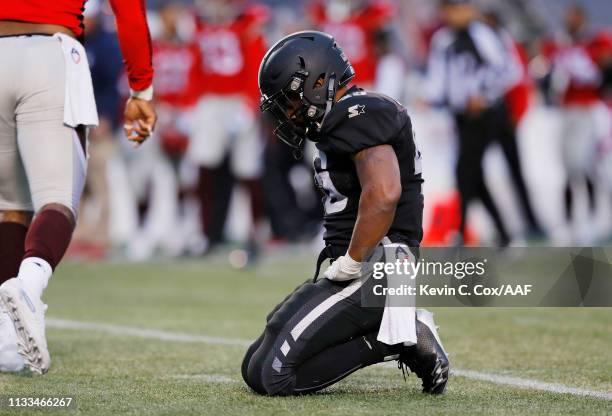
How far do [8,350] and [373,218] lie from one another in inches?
57.6

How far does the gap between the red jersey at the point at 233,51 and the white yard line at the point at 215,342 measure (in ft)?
16.3

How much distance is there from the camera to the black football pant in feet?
11.9

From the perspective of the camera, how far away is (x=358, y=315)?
3697 millimetres

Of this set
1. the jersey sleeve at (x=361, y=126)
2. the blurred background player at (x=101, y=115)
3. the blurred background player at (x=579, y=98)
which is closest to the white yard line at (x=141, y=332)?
the jersey sleeve at (x=361, y=126)

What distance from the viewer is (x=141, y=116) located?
4.25 metres

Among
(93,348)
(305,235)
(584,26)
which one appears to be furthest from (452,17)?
(93,348)

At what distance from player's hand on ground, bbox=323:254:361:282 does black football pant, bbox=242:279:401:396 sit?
0.06 metres

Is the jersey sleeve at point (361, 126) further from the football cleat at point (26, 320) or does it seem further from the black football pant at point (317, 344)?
the football cleat at point (26, 320)

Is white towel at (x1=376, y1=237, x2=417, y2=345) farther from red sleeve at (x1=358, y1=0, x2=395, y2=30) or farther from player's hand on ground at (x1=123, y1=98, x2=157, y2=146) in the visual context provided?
red sleeve at (x1=358, y1=0, x2=395, y2=30)

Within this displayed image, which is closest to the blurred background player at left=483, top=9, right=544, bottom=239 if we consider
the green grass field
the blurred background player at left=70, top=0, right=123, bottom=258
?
the green grass field

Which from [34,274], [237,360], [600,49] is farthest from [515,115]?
[34,274]

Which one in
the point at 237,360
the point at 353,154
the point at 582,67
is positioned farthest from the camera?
the point at 582,67

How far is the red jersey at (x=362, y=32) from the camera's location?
36.6 ft

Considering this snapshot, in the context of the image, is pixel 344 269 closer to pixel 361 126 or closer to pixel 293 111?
pixel 361 126
